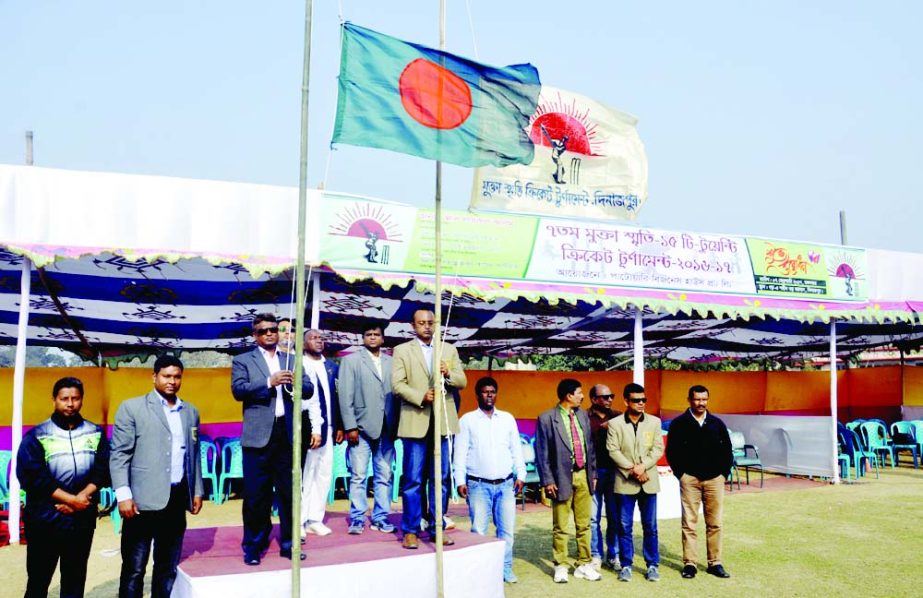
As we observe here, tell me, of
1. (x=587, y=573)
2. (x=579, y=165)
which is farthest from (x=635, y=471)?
(x=579, y=165)

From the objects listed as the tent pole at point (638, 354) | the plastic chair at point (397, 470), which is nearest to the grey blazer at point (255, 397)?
the plastic chair at point (397, 470)

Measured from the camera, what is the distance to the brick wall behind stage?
34.1 feet

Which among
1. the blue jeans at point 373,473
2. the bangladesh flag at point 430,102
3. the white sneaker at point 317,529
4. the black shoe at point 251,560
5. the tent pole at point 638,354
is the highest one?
the bangladesh flag at point 430,102

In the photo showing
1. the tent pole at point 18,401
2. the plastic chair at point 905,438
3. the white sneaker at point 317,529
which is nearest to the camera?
the white sneaker at point 317,529

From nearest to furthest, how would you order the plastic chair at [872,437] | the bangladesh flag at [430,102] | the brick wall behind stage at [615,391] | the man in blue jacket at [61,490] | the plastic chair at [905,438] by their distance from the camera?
the man in blue jacket at [61,490] < the bangladesh flag at [430,102] < the brick wall behind stage at [615,391] < the plastic chair at [872,437] < the plastic chair at [905,438]

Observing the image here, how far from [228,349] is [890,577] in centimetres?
1056

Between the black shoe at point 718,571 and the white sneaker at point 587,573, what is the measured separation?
946 millimetres

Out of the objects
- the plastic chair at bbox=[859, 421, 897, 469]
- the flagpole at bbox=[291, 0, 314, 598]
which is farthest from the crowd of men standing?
the plastic chair at bbox=[859, 421, 897, 469]

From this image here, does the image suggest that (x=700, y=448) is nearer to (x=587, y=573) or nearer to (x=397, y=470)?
(x=587, y=573)

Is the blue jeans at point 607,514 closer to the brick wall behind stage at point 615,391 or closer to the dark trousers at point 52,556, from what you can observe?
the dark trousers at point 52,556

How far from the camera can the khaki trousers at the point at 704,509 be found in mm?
6355

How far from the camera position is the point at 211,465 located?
32.1 feet

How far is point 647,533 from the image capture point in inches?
250

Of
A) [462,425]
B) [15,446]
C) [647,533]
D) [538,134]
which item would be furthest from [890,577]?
[15,446]
